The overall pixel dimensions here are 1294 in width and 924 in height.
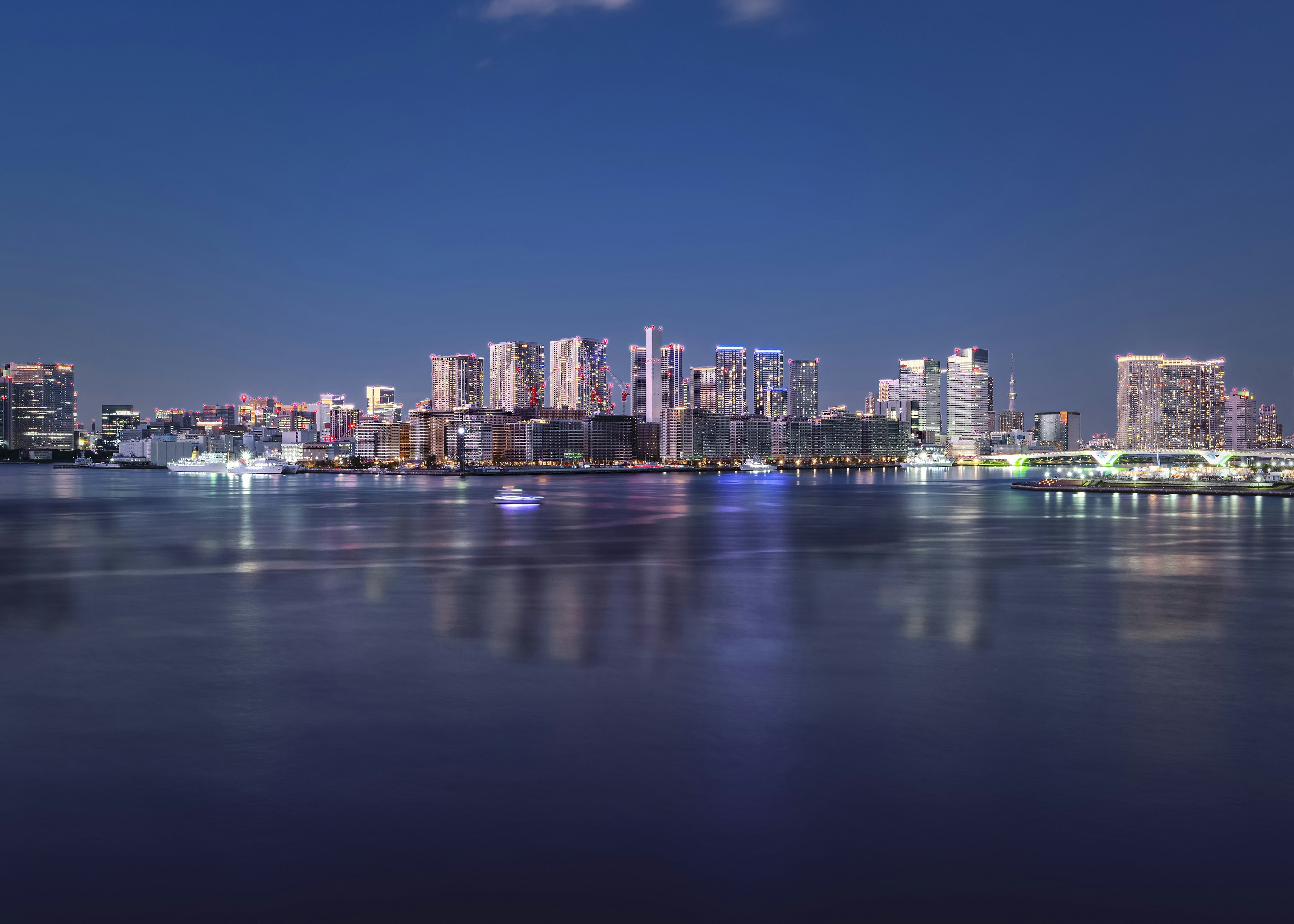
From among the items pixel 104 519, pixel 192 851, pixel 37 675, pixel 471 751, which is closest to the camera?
pixel 192 851

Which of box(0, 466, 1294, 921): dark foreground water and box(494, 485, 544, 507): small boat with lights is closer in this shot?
box(0, 466, 1294, 921): dark foreground water

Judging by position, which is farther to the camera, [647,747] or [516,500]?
[516,500]

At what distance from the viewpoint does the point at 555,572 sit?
31.0 meters

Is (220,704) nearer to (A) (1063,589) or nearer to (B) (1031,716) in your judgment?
(B) (1031,716)

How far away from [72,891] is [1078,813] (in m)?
8.94

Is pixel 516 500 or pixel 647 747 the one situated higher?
pixel 647 747

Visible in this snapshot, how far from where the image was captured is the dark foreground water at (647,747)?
7629mm

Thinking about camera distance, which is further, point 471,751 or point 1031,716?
point 1031,716

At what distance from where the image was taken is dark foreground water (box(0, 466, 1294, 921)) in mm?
7629

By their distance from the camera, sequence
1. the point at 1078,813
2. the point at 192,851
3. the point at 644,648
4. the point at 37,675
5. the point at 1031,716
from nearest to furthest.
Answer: the point at 192,851 < the point at 1078,813 < the point at 1031,716 < the point at 37,675 < the point at 644,648

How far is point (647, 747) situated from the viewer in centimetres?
1138

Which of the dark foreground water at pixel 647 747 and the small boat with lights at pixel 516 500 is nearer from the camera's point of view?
the dark foreground water at pixel 647 747

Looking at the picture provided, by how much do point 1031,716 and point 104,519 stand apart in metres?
62.0

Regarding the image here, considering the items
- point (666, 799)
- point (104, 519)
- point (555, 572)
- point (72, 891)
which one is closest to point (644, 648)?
point (666, 799)
